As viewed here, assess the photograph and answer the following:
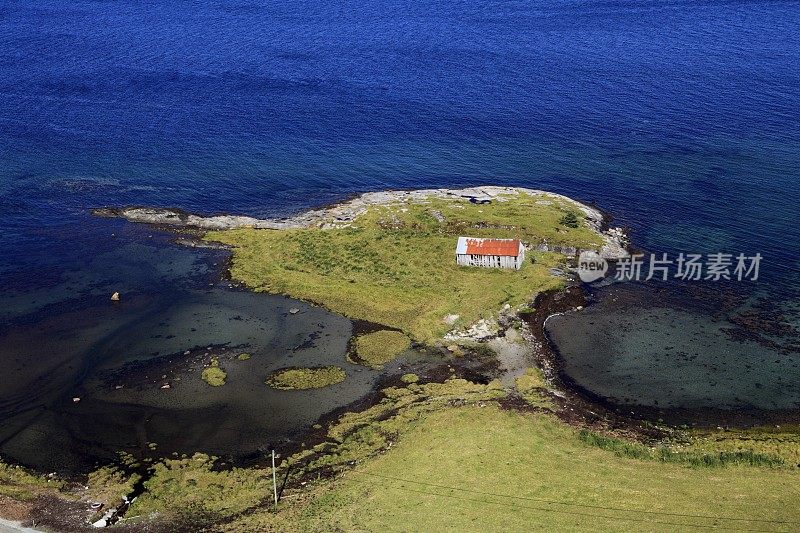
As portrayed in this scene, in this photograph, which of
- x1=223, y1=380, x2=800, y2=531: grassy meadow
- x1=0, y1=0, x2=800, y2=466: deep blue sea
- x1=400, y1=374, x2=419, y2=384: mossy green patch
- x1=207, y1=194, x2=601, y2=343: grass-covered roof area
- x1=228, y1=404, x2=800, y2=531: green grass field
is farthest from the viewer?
x1=0, y1=0, x2=800, y2=466: deep blue sea

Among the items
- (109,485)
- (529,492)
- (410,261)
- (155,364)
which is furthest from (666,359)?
(109,485)

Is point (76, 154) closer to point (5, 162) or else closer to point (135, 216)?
point (5, 162)

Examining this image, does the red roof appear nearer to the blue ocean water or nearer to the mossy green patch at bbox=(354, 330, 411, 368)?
the mossy green patch at bbox=(354, 330, 411, 368)

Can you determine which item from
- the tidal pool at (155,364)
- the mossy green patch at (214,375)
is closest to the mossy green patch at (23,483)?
the tidal pool at (155,364)

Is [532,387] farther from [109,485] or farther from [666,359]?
[109,485]

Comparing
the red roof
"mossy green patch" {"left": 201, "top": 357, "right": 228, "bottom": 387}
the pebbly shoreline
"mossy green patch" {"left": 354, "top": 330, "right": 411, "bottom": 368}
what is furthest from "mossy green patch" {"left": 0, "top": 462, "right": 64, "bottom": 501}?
the red roof
